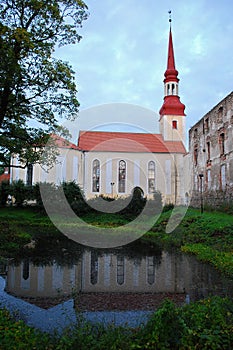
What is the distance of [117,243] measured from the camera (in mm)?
15766

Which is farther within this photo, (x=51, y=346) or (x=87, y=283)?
(x=87, y=283)

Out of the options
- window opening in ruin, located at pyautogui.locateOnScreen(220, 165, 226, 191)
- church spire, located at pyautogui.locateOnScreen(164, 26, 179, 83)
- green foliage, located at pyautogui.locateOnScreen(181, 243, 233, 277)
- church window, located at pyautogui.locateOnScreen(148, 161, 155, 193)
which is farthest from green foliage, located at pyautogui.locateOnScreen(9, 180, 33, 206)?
church spire, located at pyautogui.locateOnScreen(164, 26, 179, 83)

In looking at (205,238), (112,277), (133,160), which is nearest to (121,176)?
(133,160)

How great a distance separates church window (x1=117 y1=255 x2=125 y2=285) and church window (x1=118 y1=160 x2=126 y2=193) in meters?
27.3

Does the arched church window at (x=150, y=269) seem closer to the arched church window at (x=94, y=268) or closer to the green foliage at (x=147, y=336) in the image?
the arched church window at (x=94, y=268)

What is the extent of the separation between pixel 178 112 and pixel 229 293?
124 ft

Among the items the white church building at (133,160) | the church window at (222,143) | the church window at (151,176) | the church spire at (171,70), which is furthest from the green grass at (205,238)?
the church spire at (171,70)

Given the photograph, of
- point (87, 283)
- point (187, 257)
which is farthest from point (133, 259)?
point (87, 283)

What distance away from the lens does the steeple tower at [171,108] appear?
41312 mm

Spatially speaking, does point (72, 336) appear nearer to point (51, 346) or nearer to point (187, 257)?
point (51, 346)

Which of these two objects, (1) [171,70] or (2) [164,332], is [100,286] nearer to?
(2) [164,332]

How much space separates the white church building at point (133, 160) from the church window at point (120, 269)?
24863 mm

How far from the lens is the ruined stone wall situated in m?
20.7

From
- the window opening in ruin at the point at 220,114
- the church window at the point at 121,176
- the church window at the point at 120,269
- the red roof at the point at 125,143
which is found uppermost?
the red roof at the point at 125,143
